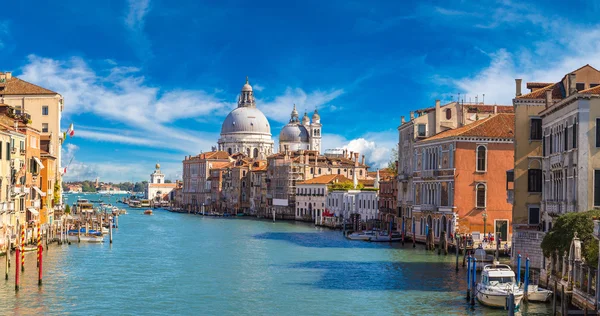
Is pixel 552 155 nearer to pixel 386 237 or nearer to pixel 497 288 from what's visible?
pixel 497 288

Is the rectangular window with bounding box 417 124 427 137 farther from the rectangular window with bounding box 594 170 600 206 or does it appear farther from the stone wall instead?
the rectangular window with bounding box 594 170 600 206

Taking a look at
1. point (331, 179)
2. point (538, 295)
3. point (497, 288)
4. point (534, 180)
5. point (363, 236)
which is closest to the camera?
point (538, 295)

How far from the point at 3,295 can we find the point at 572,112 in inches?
588

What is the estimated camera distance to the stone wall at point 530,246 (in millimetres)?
22438

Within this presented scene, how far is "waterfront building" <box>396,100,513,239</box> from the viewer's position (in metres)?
40.9

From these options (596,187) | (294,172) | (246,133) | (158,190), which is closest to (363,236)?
(596,187)

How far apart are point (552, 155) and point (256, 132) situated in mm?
101225

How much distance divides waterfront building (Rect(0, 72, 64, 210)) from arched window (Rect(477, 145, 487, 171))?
795 inches

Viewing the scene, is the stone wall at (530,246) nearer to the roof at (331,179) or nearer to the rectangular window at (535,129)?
the rectangular window at (535,129)

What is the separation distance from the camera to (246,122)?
12356 centimetres

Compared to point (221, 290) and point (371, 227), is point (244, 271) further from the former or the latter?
point (371, 227)

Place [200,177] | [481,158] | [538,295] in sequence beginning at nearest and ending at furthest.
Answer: [538,295], [481,158], [200,177]

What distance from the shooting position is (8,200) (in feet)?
94.1

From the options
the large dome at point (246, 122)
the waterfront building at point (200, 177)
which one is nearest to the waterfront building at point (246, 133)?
the large dome at point (246, 122)
